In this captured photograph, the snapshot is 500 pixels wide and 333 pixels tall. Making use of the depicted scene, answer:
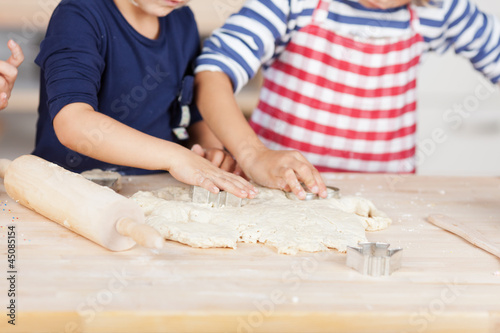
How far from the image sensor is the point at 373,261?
0.66m

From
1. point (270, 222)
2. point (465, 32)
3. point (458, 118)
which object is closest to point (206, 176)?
Result: point (270, 222)

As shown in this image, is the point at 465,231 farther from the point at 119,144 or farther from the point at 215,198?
the point at 119,144

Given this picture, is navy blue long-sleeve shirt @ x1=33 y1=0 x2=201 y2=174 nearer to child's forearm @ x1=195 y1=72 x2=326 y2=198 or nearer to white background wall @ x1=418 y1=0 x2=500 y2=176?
child's forearm @ x1=195 y1=72 x2=326 y2=198

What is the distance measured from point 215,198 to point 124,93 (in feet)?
1.55

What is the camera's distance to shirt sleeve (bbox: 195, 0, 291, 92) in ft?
4.22

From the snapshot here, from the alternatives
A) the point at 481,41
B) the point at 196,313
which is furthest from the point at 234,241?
the point at 481,41

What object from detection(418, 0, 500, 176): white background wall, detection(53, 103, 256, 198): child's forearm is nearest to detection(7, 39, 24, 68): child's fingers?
detection(53, 103, 256, 198): child's forearm

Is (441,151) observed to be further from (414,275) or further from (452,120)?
(414,275)

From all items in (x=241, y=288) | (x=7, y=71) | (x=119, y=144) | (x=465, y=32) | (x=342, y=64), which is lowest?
(x=241, y=288)

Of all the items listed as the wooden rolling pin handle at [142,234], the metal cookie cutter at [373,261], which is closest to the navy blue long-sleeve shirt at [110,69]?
the wooden rolling pin handle at [142,234]

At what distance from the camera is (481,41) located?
4.81 feet

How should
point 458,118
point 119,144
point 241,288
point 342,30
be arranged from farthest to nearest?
point 458,118
point 342,30
point 119,144
point 241,288

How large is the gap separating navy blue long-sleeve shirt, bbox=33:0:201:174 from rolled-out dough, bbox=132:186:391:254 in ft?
0.90

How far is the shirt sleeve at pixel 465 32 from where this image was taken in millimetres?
1407
